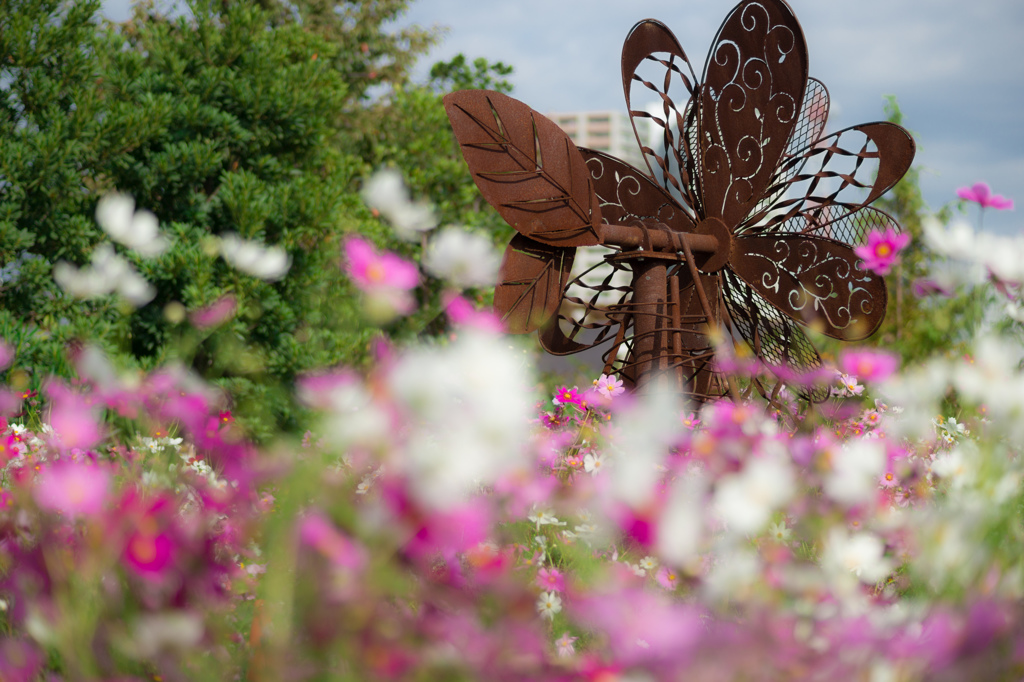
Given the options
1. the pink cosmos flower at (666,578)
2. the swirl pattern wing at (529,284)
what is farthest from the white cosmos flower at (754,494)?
the swirl pattern wing at (529,284)

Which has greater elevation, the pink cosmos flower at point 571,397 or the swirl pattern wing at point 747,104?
the swirl pattern wing at point 747,104

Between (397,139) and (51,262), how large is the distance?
4.18 m

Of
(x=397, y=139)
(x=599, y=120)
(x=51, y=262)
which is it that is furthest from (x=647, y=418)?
(x=599, y=120)

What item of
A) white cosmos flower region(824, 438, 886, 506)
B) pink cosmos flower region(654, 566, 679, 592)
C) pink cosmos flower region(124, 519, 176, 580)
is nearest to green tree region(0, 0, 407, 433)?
pink cosmos flower region(654, 566, 679, 592)

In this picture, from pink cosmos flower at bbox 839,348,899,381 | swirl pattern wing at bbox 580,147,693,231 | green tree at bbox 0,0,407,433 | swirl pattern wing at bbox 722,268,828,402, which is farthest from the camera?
green tree at bbox 0,0,407,433

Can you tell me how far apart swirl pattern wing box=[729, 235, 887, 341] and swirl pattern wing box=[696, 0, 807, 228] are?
0.16 meters

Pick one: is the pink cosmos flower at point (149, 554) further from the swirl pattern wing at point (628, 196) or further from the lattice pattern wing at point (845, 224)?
the lattice pattern wing at point (845, 224)

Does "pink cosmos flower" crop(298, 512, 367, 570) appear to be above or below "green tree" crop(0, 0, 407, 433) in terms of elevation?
below

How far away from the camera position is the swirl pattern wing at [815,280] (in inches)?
99.0

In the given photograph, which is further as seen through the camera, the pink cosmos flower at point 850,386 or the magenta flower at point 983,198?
the pink cosmos flower at point 850,386

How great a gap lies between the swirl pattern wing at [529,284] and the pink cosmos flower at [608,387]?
0.32m

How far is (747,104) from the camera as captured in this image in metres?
2.60

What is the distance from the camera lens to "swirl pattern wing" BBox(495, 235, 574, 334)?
7.27 ft

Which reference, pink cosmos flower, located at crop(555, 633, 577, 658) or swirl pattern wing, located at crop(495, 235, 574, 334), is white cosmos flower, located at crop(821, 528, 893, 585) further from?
swirl pattern wing, located at crop(495, 235, 574, 334)
